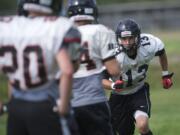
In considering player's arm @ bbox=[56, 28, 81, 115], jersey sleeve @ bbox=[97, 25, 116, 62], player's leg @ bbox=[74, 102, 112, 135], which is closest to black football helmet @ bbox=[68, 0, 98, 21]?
jersey sleeve @ bbox=[97, 25, 116, 62]

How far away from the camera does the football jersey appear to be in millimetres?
8016

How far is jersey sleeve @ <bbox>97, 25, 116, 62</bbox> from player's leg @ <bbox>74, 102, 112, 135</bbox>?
0.55 meters

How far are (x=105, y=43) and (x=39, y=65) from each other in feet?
4.80

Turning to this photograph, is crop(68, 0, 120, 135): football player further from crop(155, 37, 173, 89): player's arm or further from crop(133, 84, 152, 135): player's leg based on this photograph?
crop(155, 37, 173, 89): player's arm

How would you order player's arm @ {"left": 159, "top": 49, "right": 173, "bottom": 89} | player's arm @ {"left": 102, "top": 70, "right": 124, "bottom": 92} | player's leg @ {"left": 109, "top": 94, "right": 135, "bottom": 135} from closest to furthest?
player's arm @ {"left": 102, "top": 70, "right": 124, "bottom": 92}
player's leg @ {"left": 109, "top": 94, "right": 135, "bottom": 135}
player's arm @ {"left": 159, "top": 49, "right": 173, "bottom": 89}

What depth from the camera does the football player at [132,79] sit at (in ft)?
34.8

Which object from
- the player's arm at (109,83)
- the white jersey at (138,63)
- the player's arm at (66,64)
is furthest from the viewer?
the white jersey at (138,63)

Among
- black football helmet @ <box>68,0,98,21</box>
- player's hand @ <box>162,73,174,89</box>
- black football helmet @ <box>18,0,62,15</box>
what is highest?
black football helmet @ <box>18,0,62,15</box>

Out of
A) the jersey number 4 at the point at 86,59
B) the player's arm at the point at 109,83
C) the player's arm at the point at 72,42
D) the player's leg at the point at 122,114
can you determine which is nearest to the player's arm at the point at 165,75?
the player's leg at the point at 122,114

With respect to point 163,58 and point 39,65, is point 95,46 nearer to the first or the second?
point 39,65

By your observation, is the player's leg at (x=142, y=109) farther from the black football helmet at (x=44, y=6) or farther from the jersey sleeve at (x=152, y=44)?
the black football helmet at (x=44, y=6)

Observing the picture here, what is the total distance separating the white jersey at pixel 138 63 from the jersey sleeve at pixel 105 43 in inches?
97.7

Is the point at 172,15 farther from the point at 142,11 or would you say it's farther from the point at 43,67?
the point at 43,67

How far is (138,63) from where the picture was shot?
10.8m
